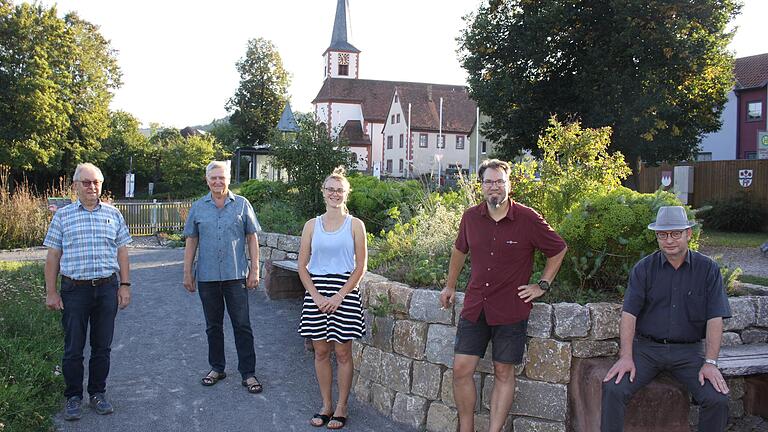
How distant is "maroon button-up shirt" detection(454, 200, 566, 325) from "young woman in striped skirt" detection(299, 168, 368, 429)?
0.95 meters

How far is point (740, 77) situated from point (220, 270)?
39145 millimetres

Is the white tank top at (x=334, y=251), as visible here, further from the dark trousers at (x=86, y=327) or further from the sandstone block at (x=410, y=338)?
the dark trousers at (x=86, y=327)

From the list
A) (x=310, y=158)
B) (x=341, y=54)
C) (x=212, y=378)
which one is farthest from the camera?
(x=341, y=54)

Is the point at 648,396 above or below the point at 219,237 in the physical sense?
below

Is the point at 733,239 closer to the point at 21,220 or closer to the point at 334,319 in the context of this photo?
the point at 334,319

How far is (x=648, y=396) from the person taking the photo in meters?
4.25

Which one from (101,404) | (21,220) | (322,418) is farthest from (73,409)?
(21,220)

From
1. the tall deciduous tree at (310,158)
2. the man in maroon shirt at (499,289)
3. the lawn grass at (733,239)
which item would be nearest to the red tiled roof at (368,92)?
the lawn grass at (733,239)

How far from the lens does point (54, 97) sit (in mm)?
35781

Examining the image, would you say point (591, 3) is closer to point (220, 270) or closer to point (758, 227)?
point (758, 227)

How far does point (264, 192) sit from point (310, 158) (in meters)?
2.62

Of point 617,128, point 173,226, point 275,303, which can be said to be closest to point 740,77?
point 617,128

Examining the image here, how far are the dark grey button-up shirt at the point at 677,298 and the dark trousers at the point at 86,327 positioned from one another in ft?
12.4

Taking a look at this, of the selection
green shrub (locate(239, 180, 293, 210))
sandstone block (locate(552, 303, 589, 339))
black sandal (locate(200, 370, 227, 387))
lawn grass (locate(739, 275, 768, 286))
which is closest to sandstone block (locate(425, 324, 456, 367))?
sandstone block (locate(552, 303, 589, 339))
